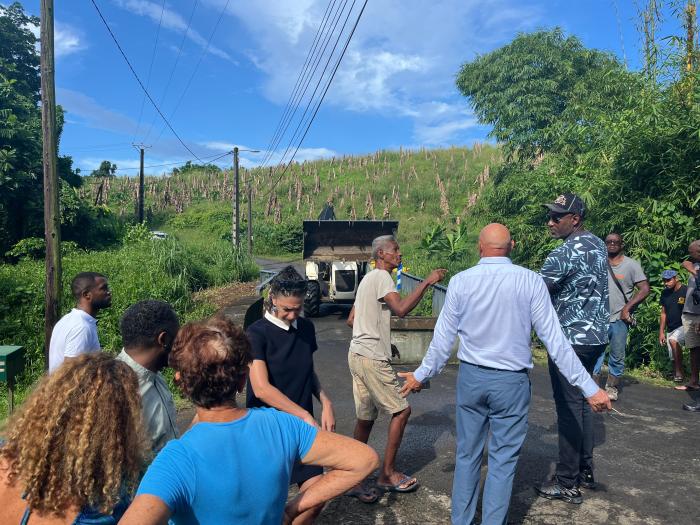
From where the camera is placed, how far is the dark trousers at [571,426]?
3703 mm

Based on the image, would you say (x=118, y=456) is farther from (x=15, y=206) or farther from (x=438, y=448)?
(x=15, y=206)

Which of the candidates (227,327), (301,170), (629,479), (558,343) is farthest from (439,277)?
(301,170)

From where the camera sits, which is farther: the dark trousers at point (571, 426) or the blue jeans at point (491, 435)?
the dark trousers at point (571, 426)

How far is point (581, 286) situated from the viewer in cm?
379

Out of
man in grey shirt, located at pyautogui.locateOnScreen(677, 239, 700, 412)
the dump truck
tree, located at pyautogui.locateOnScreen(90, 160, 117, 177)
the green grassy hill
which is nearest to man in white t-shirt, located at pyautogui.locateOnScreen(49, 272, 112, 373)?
man in grey shirt, located at pyautogui.locateOnScreen(677, 239, 700, 412)

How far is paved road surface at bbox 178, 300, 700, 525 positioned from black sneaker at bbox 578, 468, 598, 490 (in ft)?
0.18

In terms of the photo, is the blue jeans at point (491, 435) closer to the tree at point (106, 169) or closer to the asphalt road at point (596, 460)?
the asphalt road at point (596, 460)

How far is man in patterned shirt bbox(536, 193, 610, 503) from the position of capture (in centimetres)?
372

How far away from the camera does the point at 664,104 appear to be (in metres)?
8.55

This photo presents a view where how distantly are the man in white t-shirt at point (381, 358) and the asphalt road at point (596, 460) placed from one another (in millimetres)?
274

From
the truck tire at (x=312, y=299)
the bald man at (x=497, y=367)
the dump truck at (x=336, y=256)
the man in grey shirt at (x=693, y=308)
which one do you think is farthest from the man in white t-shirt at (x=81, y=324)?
the dump truck at (x=336, y=256)

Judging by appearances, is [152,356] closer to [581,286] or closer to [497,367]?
[497,367]

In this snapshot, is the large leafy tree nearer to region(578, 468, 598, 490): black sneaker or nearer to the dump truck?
the dump truck

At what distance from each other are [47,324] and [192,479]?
301 inches
